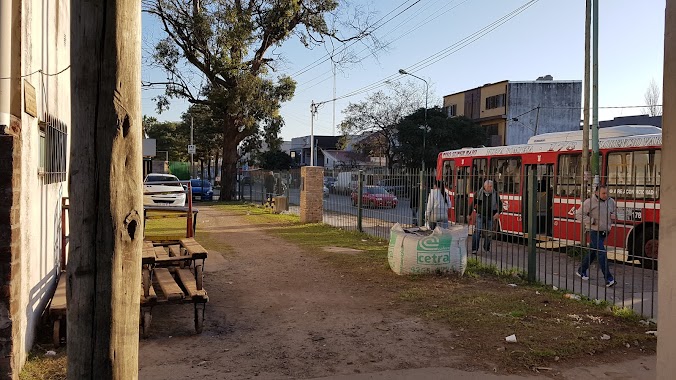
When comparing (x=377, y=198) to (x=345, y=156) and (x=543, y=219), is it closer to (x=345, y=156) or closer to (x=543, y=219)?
(x=543, y=219)

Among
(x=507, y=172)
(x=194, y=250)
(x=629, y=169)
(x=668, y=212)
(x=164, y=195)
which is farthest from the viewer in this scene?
(x=164, y=195)

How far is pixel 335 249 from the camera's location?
1318 centimetres

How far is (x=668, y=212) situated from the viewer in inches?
121

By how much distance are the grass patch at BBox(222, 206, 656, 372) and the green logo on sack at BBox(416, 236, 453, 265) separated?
0.26 metres

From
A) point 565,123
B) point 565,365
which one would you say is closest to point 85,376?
point 565,365

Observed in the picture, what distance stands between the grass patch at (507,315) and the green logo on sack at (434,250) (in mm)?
261

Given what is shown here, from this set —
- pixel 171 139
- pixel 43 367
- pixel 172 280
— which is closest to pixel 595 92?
pixel 172 280

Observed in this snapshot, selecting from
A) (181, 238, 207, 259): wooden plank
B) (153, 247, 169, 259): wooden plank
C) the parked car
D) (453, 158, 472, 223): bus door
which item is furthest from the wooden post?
the parked car

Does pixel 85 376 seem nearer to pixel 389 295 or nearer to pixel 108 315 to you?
pixel 108 315

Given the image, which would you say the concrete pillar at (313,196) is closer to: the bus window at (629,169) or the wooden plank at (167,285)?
the bus window at (629,169)

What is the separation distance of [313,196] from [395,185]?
573 cm

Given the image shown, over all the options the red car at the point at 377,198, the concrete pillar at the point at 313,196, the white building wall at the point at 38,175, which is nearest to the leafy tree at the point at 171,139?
the concrete pillar at the point at 313,196

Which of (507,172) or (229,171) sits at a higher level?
(229,171)

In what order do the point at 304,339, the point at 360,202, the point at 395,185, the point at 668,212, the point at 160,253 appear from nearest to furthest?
the point at 668,212 → the point at 304,339 → the point at 160,253 → the point at 395,185 → the point at 360,202
